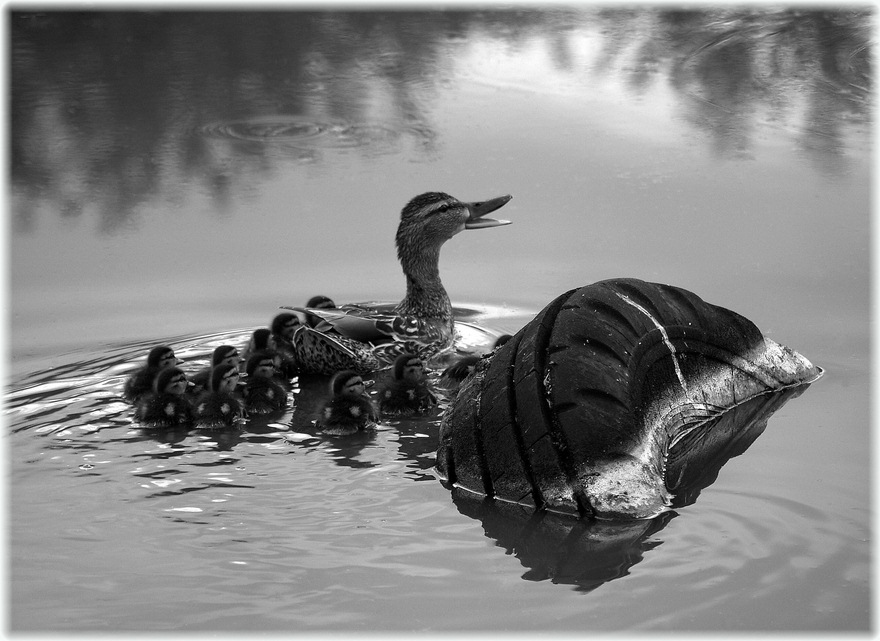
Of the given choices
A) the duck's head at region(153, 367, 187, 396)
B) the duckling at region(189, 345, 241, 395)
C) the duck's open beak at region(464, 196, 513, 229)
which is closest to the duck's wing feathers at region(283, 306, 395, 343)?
the duckling at region(189, 345, 241, 395)

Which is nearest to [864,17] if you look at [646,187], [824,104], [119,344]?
[824,104]

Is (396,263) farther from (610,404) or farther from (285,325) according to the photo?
(610,404)

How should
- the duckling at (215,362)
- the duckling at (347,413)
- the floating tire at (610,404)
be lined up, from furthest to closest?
the duckling at (215,362) → the duckling at (347,413) → the floating tire at (610,404)

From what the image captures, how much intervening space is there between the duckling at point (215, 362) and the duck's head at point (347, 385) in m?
0.59

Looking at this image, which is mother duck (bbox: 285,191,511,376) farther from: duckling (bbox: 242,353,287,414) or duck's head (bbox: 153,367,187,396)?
duck's head (bbox: 153,367,187,396)

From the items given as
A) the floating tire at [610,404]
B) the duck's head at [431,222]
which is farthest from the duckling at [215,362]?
the floating tire at [610,404]

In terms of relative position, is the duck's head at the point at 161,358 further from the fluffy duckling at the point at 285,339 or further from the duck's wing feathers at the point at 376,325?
the duck's wing feathers at the point at 376,325

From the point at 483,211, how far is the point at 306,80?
3365 millimetres

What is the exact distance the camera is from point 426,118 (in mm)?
9156

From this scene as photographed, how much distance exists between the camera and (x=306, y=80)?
33.0ft

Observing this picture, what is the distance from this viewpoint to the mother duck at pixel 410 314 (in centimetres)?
640

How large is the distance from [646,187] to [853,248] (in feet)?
4.80

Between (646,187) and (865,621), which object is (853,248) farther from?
(865,621)

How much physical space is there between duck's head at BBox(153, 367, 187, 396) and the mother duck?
92 cm
